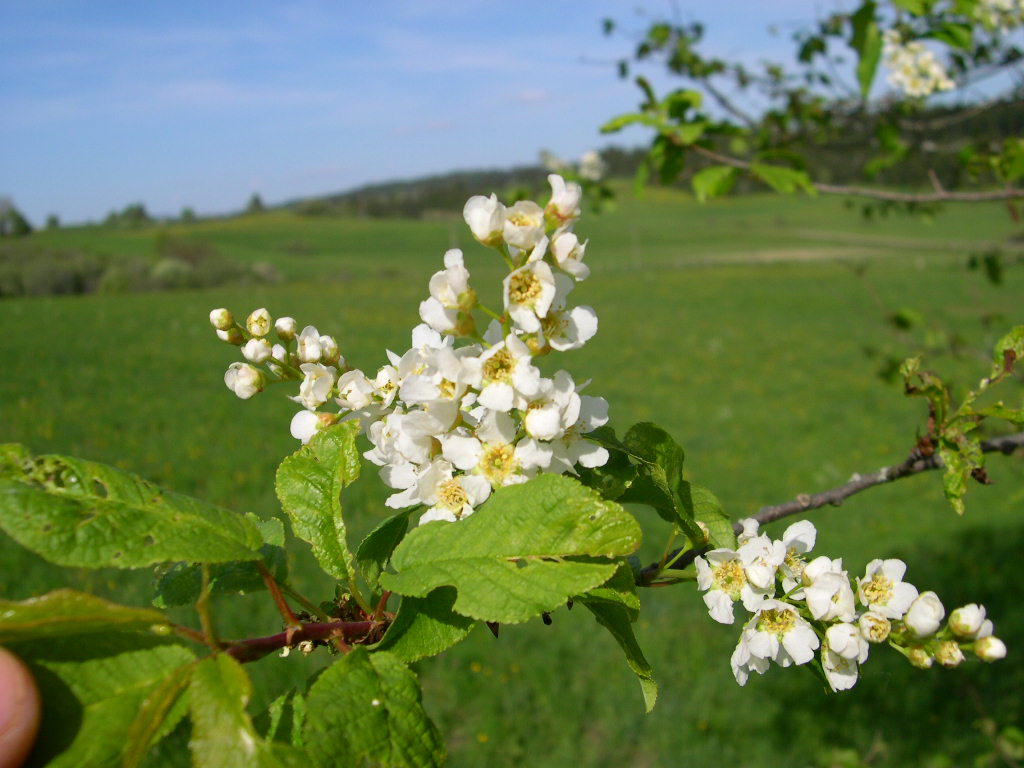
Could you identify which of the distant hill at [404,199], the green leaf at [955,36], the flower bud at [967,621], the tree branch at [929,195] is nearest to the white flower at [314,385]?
the flower bud at [967,621]

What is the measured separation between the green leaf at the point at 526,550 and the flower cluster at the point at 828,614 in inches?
13.4

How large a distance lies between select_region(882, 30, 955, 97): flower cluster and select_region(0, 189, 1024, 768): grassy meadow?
91 centimetres

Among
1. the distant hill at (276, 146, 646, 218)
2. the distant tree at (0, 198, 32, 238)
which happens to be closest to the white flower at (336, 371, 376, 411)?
the distant tree at (0, 198, 32, 238)

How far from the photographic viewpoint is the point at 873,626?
126 cm

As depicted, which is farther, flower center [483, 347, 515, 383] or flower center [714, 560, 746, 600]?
flower center [714, 560, 746, 600]

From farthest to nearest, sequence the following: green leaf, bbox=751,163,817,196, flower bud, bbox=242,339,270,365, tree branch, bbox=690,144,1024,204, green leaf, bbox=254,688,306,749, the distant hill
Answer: the distant hill
tree branch, bbox=690,144,1024,204
green leaf, bbox=751,163,817,196
flower bud, bbox=242,339,270,365
green leaf, bbox=254,688,306,749

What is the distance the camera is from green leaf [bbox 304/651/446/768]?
2.83 feet

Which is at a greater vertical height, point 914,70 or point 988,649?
point 914,70

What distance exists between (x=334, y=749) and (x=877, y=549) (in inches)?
331

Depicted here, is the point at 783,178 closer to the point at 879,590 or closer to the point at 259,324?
the point at 879,590

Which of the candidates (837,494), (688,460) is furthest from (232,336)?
(688,460)

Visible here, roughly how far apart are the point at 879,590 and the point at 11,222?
49538 mm

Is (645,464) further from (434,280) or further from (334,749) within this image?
(334,749)

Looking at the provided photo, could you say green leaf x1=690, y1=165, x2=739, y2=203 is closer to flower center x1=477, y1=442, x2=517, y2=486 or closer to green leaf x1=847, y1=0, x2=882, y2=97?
green leaf x1=847, y1=0, x2=882, y2=97
